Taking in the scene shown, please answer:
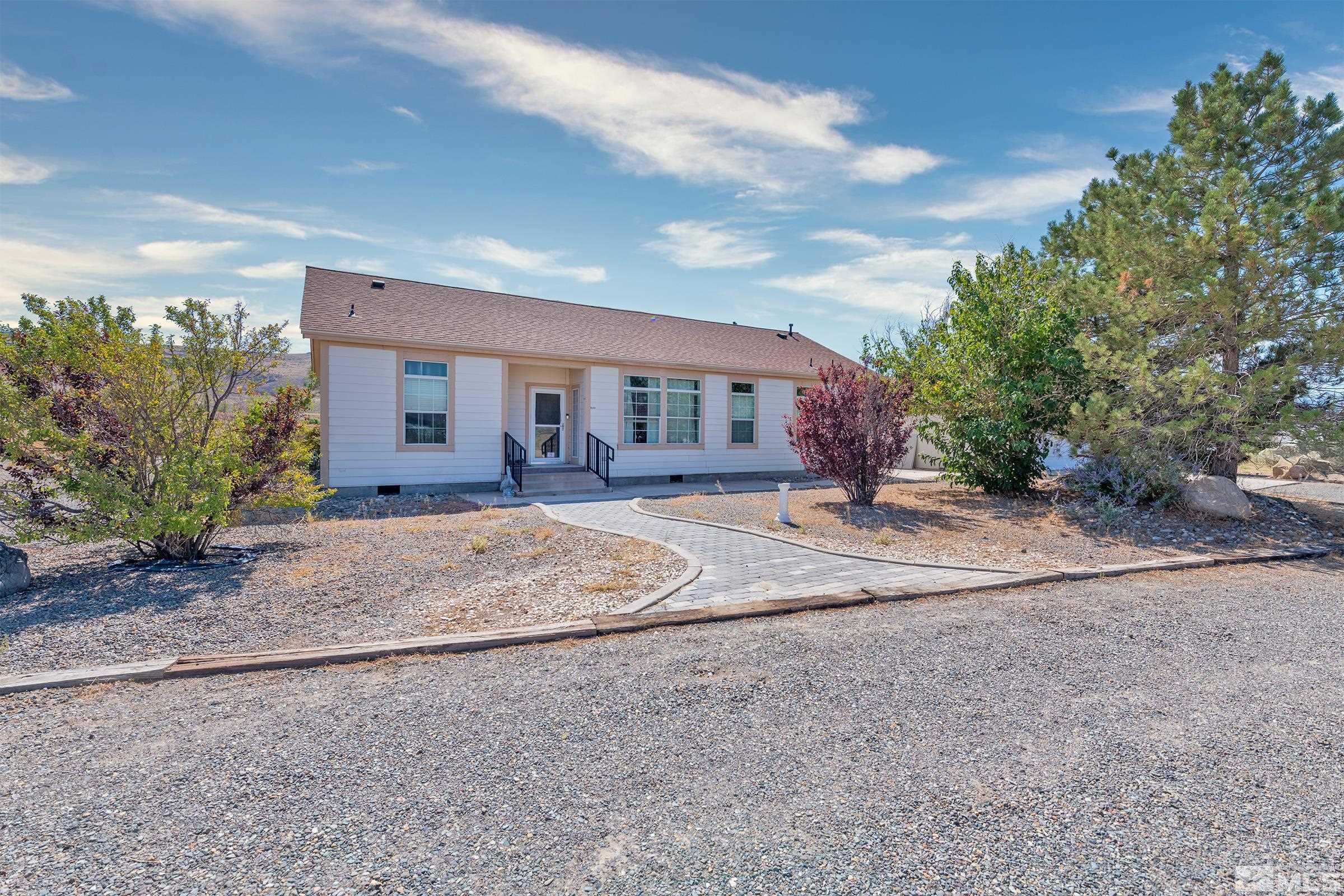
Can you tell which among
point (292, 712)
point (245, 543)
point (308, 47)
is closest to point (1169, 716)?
point (292, 712)

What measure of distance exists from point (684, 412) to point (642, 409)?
3.89 ft

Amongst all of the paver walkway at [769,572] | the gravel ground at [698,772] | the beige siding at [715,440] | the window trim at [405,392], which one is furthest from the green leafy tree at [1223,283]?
the window trim at [405,392]

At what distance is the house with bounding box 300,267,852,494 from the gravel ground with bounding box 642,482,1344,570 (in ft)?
11.5

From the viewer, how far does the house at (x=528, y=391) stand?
11.7m

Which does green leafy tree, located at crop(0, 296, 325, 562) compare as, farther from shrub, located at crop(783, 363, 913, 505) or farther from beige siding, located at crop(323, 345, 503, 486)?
shrub, located at crop(783, 363, 913, 505)

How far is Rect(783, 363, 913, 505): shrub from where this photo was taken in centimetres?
1012

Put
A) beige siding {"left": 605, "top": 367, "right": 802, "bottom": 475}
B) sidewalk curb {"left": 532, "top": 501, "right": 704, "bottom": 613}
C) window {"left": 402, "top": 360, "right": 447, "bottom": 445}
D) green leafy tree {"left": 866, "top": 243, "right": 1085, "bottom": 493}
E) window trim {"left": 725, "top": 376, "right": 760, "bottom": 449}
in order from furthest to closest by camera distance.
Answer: window trim {"left": 725, "top": 376, "right": 760, "bottom": 449}
beige siding {"left": 605, "top": 367, "right": 802, "bottom": 475}
window {"left": 402, "top": 360, "right": 447, "bottom": 445}
green leafy tree {"left": 866, "top": 243, "right": 1085, "bottom": 493}
sidewalk curb {"left": 532, "top": 501, "right": 704, "bottom": 613}

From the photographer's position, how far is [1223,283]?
8703 millimetres

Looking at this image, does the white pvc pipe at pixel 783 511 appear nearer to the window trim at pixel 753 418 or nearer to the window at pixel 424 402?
the window trim at pixel 753 418

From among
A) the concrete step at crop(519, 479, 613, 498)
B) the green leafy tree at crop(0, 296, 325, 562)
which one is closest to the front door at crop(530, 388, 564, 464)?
the concrete step at crop(519, 479, 613, 498)

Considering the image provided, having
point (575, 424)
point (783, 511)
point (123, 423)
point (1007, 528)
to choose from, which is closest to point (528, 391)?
point (575, 424)

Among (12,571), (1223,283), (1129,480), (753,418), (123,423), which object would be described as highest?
(1223,283)

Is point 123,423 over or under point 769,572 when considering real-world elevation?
over

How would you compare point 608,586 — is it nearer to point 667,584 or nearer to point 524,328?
point 667,584
